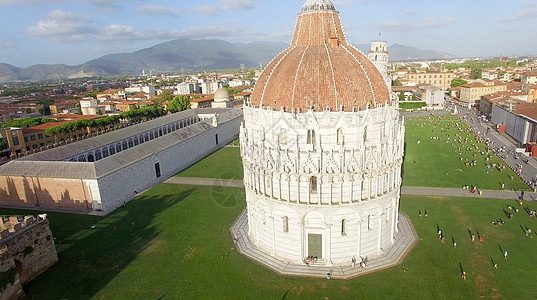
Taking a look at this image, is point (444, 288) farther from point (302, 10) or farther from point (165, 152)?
point (165, 152)

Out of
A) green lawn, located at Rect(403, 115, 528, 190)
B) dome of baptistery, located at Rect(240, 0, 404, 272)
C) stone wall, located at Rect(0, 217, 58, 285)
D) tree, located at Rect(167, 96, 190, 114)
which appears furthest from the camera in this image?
tree, located at Rect(167, 96, 190, 114)

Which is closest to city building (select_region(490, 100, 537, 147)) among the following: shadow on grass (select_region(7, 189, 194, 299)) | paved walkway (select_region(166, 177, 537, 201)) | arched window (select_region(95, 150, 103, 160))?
paved walkway (select_region(166, 177, 537, 201))

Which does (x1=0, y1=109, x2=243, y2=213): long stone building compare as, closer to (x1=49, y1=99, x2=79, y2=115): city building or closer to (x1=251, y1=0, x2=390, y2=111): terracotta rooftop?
(x1=251, y1=0, x2=390, y2=111): terracotta rooftop

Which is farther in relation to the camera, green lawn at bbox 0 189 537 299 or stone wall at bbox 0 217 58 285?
stone wall at bbox 0 217 58 285

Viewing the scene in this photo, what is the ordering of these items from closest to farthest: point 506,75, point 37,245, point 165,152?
point 37,245
point 165,152
point 506,75

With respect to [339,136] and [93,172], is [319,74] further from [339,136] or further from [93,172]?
[93,172]

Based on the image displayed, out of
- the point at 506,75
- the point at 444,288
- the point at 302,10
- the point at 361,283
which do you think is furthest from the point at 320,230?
the point at 506,75

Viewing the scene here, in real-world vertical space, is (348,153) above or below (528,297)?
above

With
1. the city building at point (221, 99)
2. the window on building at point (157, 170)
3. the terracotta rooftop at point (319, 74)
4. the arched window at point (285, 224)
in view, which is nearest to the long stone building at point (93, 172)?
the window on building at point (157, 170)
